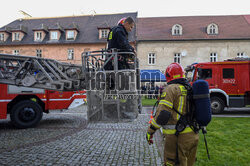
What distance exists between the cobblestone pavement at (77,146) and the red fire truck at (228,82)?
586 cm

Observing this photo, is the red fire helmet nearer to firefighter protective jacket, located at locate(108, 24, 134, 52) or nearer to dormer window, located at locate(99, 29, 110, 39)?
firefighter protective jacket, located at locate(108, 24, 134, 52)

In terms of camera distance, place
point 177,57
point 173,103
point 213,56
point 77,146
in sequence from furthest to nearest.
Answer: point 177,57 → point 213,56 → point 77,146 → point 173,103

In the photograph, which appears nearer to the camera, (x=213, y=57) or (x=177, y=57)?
(x=213, y=57)

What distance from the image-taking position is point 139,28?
95.4 feet

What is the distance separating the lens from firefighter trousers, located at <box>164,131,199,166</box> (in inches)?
117

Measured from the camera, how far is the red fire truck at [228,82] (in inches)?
441

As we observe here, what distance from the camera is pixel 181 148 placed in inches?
117

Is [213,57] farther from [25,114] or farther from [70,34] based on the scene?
[25,114]

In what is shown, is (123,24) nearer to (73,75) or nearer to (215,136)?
(73,75)

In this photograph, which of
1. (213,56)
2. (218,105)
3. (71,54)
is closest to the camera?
(218,105)

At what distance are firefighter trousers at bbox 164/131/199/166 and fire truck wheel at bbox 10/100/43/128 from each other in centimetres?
630

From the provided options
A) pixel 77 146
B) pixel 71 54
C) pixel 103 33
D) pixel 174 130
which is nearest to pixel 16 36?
pixel 71 54

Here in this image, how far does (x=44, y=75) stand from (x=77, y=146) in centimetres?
250

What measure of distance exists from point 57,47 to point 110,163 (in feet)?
93.0
